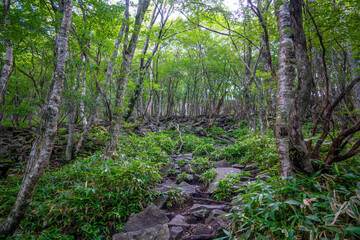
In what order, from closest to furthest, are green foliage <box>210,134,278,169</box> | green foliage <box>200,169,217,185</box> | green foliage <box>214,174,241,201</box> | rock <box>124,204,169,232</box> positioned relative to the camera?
rock <box>124,204,169,232</box>, green foliage <box>214,174,241,201</box>, green foliage <box>200,169,217,185</box>, green foliage <box>210,134,278,169</box>

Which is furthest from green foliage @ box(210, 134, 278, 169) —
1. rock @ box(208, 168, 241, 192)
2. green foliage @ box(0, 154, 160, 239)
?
green foliage @ box(0, 154, 160, 239)

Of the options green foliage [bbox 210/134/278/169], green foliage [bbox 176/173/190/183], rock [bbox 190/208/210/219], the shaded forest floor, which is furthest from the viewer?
green foliage [bbox 210/134/278/169]

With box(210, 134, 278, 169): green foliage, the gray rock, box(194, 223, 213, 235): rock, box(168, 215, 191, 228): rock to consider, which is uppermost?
box(210, 134, 278, 169): green foliage

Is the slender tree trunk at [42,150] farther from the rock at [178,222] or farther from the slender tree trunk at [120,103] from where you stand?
the slender tree trunk at [120,103]

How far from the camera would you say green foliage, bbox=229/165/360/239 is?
186 centimetres

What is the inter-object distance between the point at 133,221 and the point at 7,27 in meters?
6.21

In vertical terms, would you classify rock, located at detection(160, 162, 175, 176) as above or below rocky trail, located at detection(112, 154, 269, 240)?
above

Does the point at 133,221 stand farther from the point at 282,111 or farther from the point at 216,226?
the point at 282,111

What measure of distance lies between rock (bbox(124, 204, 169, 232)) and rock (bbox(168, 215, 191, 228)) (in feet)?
0.48

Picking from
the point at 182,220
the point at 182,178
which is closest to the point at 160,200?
the point at 182,220

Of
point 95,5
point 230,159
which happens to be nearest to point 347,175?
point 230,159

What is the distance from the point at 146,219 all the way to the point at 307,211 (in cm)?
255

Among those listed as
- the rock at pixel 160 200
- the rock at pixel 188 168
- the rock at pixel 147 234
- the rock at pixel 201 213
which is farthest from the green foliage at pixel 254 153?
the rock at pixel 147 234

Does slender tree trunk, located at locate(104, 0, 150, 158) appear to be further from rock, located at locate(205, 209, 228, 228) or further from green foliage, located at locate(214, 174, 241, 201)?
rock, located at locate(205, 209, 228, 228)
